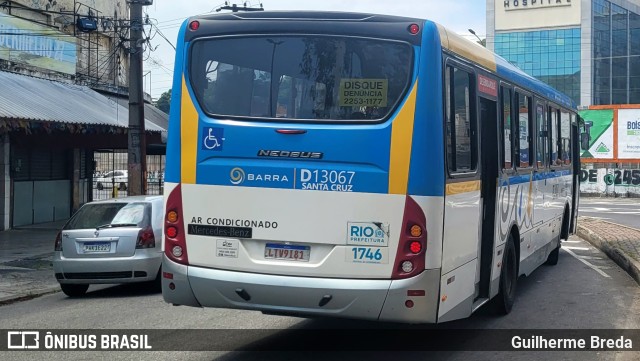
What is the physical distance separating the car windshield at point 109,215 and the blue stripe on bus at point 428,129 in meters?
6.28

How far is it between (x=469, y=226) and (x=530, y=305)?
139 inches

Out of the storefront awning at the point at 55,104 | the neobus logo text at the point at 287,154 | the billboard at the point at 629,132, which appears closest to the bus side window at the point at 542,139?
the neobus logo text at the point at 287,154

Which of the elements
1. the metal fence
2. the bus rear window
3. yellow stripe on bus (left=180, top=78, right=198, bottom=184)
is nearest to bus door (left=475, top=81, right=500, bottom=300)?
the bus rear window

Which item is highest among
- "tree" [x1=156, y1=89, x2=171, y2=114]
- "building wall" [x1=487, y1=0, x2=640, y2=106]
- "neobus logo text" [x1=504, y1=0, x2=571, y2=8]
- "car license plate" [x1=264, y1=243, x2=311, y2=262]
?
"neobus logo text" [x1=504, y1=0, x2=571, y2=8]

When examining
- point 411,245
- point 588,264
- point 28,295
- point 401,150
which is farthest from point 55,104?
point 411,245

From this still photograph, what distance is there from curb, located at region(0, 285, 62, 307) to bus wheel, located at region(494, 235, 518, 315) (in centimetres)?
722

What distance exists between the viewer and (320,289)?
22.1 feet

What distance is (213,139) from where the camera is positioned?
7168 mm

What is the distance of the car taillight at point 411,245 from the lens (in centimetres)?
665

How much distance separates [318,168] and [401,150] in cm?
72

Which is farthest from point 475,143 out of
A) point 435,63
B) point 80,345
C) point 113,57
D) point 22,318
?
point 113,57

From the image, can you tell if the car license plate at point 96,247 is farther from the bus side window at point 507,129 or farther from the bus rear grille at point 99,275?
the bus side window at point 507,129

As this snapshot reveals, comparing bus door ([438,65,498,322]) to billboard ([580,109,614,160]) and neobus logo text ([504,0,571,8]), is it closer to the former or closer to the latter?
billboard ([580,109,614,160])

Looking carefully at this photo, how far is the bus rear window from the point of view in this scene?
6879 mm
